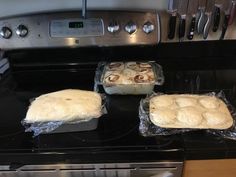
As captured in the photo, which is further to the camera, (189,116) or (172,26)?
(172,26)

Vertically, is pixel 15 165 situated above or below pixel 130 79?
below

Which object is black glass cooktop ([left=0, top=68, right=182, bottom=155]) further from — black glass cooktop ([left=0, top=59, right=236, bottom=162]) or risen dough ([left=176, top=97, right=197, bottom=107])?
risen dough ([left=176, top=97, right=197, bottom=107])

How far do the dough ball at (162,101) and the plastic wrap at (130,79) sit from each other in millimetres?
71

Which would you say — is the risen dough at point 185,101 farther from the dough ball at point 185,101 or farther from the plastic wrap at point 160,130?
the plastic wrap at point 160,130

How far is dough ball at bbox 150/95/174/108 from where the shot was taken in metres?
0.89

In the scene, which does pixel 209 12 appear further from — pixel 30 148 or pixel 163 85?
pixel 30 148

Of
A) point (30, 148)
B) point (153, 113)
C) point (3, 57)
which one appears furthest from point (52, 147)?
point (3, 57)

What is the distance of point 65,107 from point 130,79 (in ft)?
0.91

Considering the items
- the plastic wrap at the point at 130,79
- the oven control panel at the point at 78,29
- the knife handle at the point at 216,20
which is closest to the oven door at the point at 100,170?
the plastic wrap at the point at 130,79

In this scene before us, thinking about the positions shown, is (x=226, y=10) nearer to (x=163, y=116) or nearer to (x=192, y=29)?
(x=192, y=29)

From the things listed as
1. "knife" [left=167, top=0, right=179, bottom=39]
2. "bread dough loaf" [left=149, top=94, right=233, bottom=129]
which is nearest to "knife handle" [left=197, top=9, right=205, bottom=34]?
"knife" [left=167, top=0, right=179, bottom=39]

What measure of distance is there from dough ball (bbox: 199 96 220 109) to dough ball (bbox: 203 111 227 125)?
4 centimetres

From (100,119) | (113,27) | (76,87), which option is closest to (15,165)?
(100,119)

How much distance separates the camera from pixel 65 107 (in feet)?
2.74
